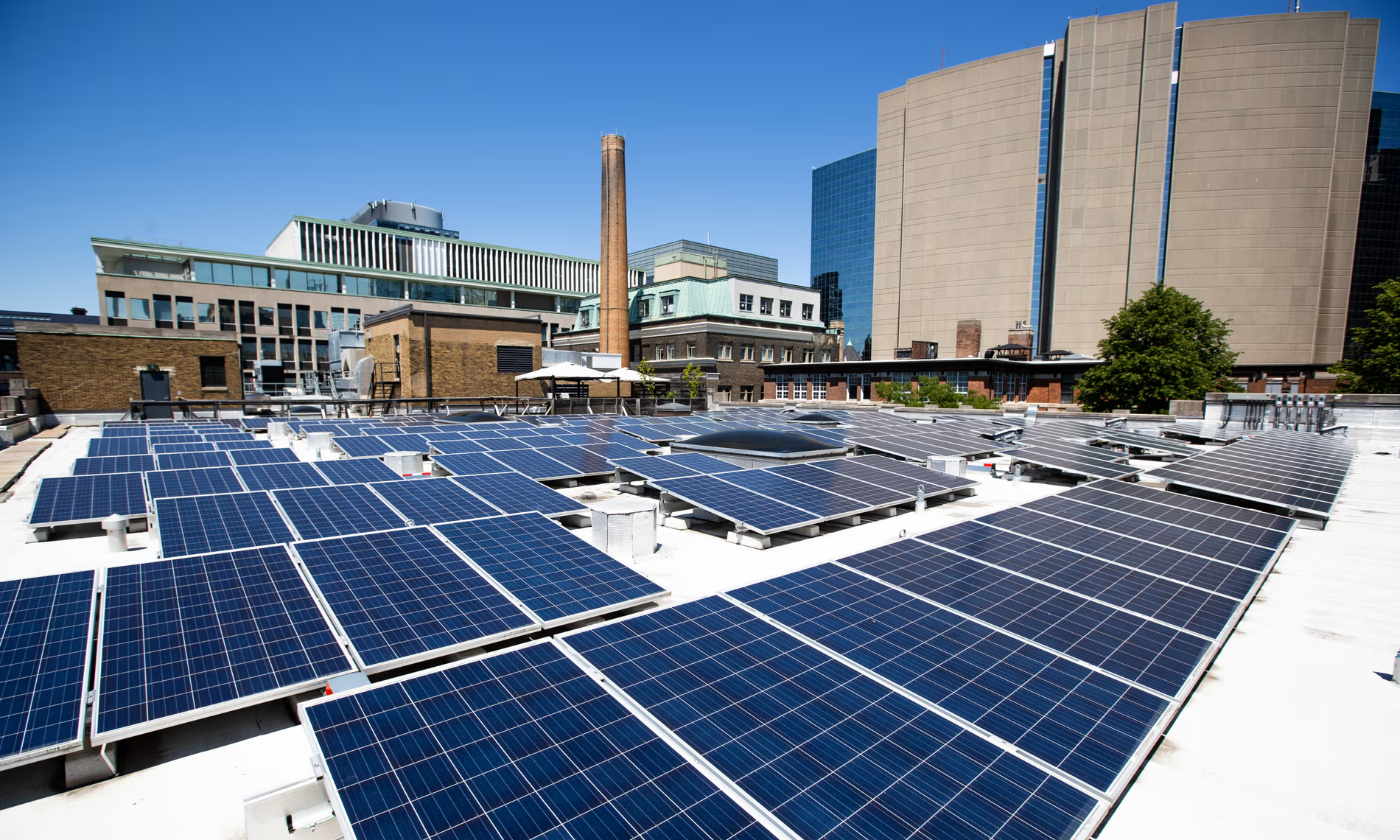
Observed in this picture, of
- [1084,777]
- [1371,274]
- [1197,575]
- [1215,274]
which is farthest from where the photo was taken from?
[1371,274]

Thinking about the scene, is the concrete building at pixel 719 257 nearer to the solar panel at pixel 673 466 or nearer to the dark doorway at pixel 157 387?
the dark doorway at pixel 157 387

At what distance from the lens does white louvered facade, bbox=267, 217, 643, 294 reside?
127 meters

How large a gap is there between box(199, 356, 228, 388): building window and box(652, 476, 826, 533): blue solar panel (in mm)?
50855

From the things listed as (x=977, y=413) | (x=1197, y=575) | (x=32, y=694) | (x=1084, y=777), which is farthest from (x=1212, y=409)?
(x=32, y=694)

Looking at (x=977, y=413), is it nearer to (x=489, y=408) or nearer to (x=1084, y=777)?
(x=489, y=408)

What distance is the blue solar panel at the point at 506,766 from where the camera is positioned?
11.8 feet

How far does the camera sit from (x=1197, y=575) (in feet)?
29.5

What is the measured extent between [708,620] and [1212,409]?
47.3m

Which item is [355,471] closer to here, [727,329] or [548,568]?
[548,568]

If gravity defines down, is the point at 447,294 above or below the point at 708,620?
above

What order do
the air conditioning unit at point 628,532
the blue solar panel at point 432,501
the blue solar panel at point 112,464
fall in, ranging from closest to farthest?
the air conditioning unit at point 628,532, the blue solar panel at point 432,501, the blue solar panel at point 112,464

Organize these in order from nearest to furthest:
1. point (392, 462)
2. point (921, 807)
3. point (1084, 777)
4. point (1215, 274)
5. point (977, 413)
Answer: point (921, 807)
point (1084, 777)
point (392, 462)
point (977, 413)
point (1215, 274)

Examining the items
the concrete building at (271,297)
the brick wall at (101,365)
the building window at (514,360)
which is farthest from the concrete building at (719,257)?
the brick wall at (101,365)

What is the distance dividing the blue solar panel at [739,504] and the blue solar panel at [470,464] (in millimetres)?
5066
